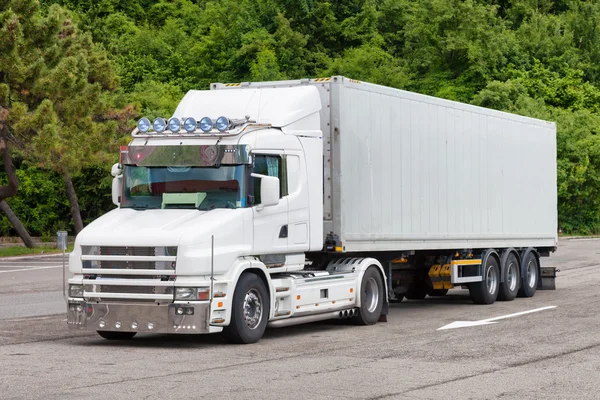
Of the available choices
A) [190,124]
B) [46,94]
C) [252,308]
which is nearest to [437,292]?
[252,308]

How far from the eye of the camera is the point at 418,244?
1906 centimetres

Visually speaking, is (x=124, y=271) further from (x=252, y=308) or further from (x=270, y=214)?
(x=270, y=214)

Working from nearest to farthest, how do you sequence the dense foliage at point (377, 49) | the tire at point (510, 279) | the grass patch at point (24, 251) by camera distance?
1. the tire at point (510, 279)
2. the grass patch at point (24, 251)
3. the dense foliage at point (377, 49)

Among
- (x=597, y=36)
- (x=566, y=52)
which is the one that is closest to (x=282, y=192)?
(x=566, y=52)

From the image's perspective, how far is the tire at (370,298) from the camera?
17.2 meters

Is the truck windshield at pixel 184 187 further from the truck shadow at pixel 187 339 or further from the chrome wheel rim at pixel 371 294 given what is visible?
the chrome wheel rim at pixel 371 294

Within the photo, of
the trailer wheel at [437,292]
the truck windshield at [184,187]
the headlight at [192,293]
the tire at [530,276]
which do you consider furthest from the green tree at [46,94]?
the headlight at [192,293]

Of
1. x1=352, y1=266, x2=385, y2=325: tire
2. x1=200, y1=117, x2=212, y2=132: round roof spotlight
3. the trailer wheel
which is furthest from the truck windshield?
the trailer wheel

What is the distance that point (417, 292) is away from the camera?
2272 cm

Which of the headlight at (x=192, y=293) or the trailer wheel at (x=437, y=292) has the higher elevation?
the headlight at (x=192, y=293)

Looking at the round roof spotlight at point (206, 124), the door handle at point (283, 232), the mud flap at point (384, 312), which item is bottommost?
the mud flap at point (384, 312)

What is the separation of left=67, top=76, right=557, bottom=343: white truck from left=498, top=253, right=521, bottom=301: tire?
78 centimetres

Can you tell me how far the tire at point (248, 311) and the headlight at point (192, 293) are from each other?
57 cm

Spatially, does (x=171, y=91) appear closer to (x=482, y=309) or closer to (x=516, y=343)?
(x=482, y=309)
